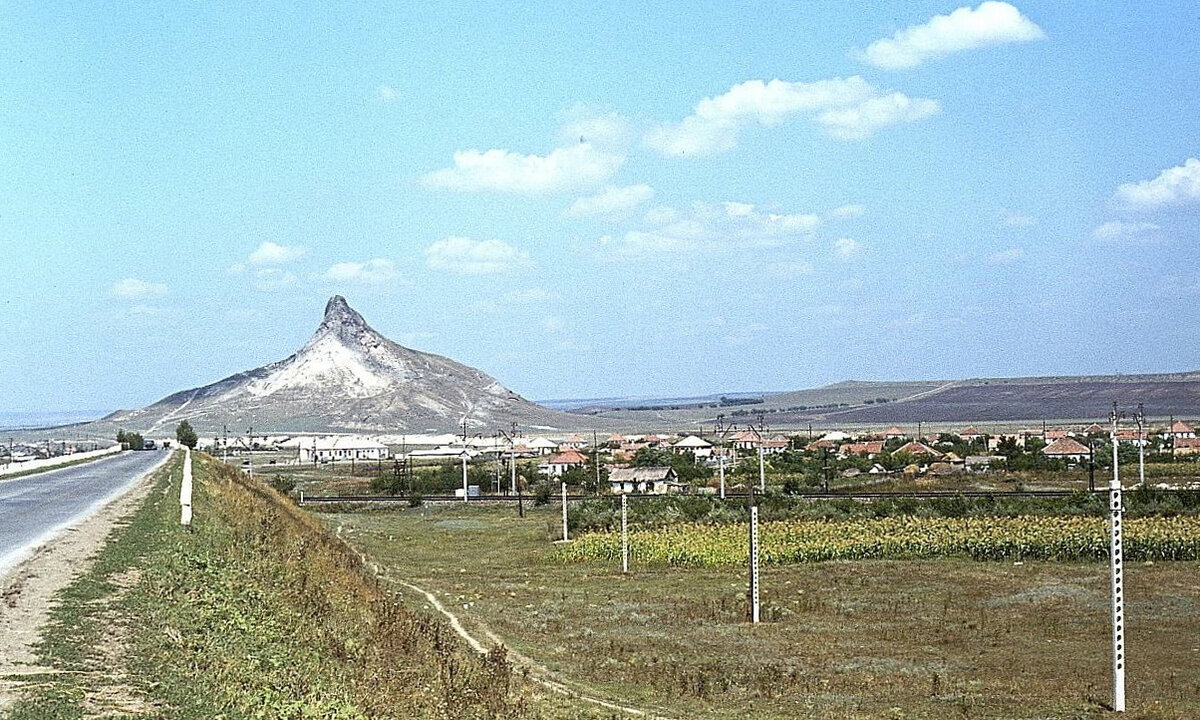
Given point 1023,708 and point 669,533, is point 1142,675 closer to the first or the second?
point 1023,708

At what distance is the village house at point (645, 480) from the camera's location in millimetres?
81850

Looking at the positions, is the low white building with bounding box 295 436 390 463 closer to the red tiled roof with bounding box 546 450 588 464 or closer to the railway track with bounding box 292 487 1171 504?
the red tiled roof with bounding box 546 450 588 464

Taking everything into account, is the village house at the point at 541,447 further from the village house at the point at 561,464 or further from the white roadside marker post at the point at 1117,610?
the white roadside marker post at the point at 1117,610

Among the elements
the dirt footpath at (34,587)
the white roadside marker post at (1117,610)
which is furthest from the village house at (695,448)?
the white roadside marker post at (1117,610)

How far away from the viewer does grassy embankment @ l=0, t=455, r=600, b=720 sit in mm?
9930

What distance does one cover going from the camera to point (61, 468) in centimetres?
5306

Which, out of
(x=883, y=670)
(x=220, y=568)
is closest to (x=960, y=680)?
(x=883, y=670)

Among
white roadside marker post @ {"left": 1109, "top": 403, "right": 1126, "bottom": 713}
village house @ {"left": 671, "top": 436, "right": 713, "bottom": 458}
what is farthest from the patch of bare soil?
village house @ {"left": 671, "top": 436, "right": 713, "bottom": 458}

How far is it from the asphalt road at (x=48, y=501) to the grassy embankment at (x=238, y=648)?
4.37 feet

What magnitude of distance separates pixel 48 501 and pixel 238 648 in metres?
20.4

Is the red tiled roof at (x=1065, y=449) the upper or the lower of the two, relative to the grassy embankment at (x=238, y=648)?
lower

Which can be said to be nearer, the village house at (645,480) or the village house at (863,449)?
the village house at (645,480)

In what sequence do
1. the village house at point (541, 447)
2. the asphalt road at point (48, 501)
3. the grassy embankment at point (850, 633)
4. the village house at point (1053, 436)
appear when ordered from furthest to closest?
1. the village house at point (541, 447)
2. the village house at point (1053, 436)
3. the asphalt road at point (48, 501)
4. the grassy embankment at point (850, 633)

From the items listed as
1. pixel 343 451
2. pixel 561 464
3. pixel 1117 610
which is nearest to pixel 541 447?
pixel 343 451
